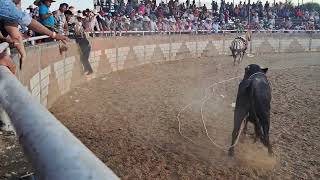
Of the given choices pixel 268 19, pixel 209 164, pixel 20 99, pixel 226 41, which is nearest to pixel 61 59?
pixel 209 164

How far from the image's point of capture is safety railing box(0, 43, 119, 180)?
92 centimetres

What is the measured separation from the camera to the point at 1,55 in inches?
100.0

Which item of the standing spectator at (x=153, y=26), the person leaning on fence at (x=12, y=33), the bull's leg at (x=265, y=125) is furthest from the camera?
the standing spectator at (x=153, y=26)

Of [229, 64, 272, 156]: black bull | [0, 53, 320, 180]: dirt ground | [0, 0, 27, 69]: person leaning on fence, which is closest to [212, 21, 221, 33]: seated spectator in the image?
[0, 53, 320, 180]: dirt ground

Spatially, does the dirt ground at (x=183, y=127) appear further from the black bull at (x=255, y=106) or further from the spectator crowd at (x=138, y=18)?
the spectator crowd at (x=138, y=18)

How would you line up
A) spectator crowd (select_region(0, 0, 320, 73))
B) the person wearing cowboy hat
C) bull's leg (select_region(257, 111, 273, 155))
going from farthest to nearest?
the person wearing cowboy hat
bull's leg (select_region(257, 111, 273, 155))
spectator crowd (select_region(0, 0, 320, 73))

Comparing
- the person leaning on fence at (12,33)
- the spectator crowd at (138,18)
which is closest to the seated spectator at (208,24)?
the spectator crowd at (138,18)

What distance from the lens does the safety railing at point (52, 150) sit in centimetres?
92

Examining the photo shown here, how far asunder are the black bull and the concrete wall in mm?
3555

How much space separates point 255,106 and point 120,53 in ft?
38.5

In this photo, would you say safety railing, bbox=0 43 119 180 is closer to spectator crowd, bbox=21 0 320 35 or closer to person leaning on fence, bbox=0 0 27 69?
person leaning on fence, bbox=0 0 27 69

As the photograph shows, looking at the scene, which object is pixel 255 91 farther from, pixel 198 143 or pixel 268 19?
pixel 268 19

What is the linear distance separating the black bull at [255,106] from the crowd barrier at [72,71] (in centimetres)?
352

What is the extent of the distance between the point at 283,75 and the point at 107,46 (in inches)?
299
